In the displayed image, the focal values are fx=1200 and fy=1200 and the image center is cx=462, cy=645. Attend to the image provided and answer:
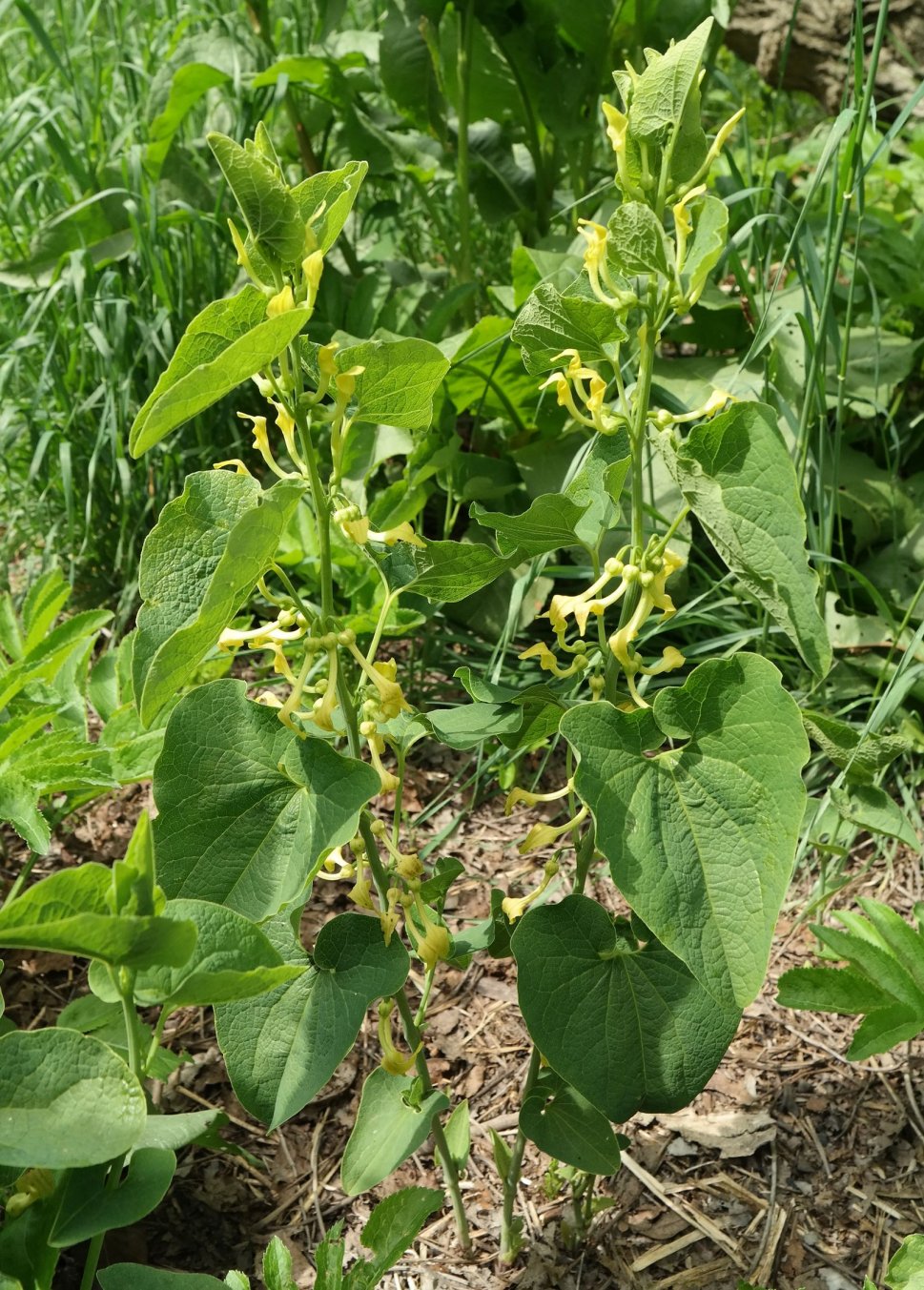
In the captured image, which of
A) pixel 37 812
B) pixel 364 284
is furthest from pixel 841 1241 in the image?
pixel 364 284

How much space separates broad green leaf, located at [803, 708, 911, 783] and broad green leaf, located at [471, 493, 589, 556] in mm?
281

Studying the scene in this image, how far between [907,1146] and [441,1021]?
60 cm

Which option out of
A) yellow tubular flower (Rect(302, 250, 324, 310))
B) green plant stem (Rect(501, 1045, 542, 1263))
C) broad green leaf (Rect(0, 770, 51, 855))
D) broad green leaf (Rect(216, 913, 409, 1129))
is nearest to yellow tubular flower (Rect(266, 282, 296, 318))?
yellow tubular flower (Rect(302, 250, 324, 310))

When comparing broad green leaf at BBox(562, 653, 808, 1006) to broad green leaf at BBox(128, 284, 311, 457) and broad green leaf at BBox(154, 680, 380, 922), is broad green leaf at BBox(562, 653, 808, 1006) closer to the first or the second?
broad green leaf at BBox(154, 680, 380, 922)

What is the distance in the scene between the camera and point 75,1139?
0.78m

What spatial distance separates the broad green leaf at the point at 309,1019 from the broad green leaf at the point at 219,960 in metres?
0.14

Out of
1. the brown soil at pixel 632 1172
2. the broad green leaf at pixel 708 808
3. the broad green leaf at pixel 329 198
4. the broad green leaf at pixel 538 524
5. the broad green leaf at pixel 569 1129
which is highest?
the broad green leaf at pixel 329 198

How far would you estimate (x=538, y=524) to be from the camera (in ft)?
3.11

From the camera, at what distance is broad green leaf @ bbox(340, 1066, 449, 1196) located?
1.04 m

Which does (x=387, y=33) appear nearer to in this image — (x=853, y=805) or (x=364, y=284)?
(x=364, y=284)

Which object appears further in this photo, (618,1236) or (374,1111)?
(618,1236)

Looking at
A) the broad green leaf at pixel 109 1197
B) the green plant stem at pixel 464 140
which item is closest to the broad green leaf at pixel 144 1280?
the broad green leaf at pixel 109 1197

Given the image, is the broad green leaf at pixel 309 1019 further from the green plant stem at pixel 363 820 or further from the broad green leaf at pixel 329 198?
the broad green leaf at pixel 329 198

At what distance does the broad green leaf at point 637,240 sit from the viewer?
86cm
